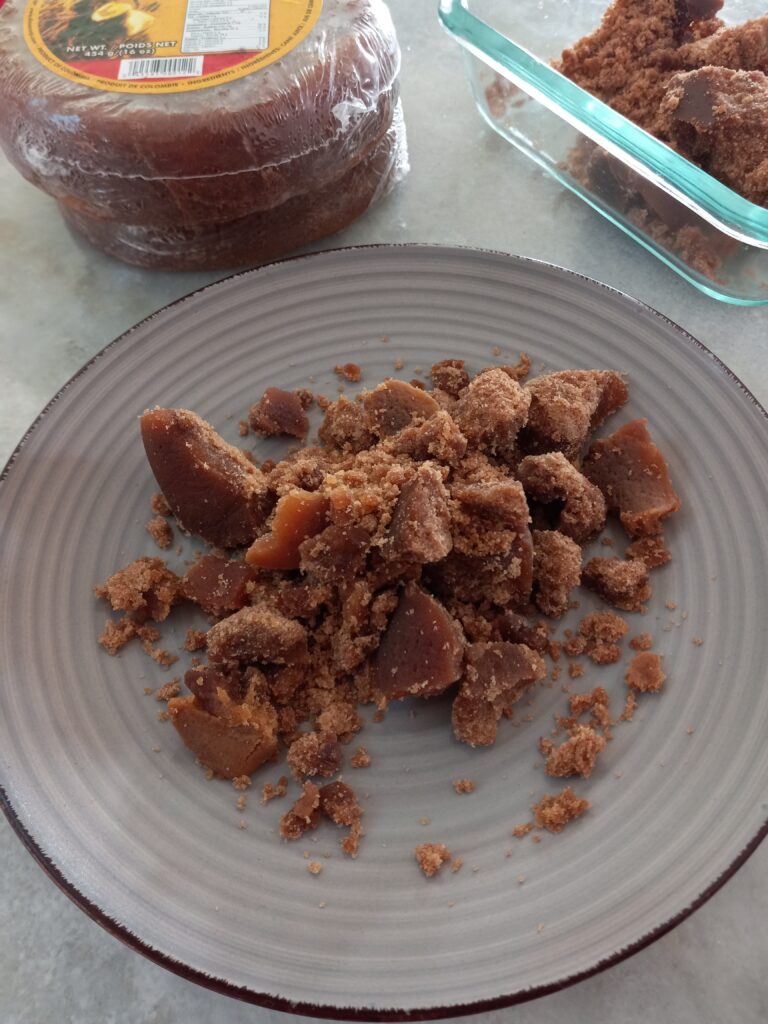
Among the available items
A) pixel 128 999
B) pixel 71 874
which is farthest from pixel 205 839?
pixel 128 999

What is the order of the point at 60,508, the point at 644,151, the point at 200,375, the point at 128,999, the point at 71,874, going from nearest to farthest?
the point at 71,874 → the point at 128,999 → the point at 60,508 → the point at 200,375 → the point at 644,151

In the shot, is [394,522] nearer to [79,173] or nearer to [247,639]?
[247,639]

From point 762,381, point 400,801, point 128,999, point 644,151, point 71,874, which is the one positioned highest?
point 644,151

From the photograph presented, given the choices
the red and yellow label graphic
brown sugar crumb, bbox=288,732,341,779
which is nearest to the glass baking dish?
the red and yellow label graphic

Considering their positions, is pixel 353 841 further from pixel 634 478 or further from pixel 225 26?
pixel 225 26

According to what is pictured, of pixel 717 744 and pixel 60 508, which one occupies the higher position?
pixel 717 744

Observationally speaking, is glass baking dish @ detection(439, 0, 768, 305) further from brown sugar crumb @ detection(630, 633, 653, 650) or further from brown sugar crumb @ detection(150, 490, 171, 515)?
brown sugar crumb @ detection(150, 490, 171, 515)

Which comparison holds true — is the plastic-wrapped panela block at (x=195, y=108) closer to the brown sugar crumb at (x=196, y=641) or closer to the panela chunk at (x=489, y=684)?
the brown sugar crumb at (x=196, y=641)

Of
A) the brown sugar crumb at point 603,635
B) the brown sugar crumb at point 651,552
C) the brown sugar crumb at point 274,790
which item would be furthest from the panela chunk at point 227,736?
the brown sugar crumb at point 651,552
